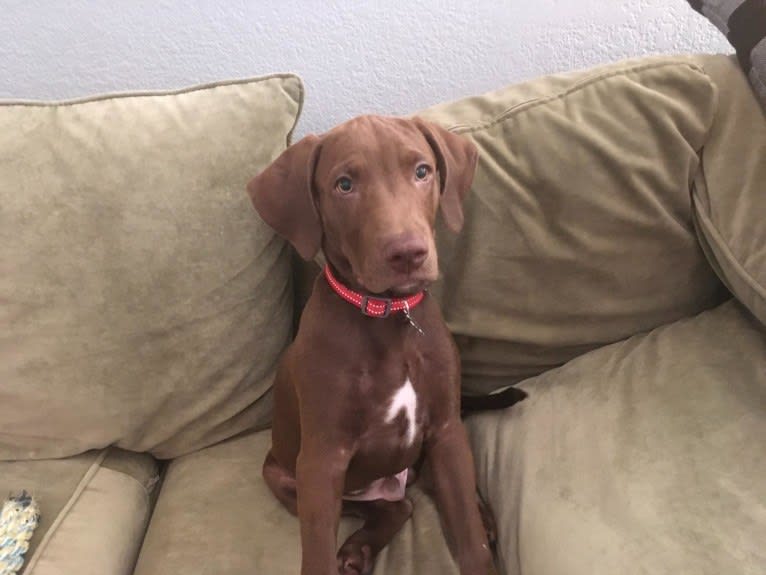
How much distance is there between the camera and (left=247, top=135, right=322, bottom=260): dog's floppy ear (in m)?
1.23

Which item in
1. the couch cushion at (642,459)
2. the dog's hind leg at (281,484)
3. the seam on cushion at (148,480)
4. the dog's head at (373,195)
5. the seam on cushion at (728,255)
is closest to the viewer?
the couch cushion at (642,459)

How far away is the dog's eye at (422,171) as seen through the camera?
1.21m

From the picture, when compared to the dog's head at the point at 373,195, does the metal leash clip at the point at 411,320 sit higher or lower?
lower

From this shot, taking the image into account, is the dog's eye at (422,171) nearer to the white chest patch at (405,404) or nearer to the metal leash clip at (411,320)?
the metal leash clip at (411,320)

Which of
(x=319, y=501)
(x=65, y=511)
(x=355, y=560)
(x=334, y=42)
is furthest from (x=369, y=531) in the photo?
(x=334, y=42)

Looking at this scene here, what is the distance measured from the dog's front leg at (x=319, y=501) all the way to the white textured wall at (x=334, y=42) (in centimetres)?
87

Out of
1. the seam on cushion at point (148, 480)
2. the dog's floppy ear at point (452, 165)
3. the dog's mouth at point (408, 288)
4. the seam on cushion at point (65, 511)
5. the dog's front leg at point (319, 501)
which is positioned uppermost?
the dog's floppy ear at point (452, 165)

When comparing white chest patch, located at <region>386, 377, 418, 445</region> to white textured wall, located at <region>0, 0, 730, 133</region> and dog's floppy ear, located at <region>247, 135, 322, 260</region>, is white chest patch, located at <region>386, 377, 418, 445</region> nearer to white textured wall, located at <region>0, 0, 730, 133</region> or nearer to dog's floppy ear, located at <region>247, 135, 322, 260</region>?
dog's floppy ear, located at <region>247, 135, 322, 260</region>

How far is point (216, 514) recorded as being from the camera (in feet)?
4.70

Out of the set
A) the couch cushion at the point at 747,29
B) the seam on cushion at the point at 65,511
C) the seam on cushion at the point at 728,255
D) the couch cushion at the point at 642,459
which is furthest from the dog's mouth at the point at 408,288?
the seam on cushion at the point at 65,511

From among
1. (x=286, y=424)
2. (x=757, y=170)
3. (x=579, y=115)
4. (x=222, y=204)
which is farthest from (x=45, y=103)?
(x=757, y=170)

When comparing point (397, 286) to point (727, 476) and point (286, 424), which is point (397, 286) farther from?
point (727, 476)

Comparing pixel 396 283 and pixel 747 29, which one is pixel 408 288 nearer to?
pixel 396 283

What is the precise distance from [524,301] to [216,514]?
29.0 inches
